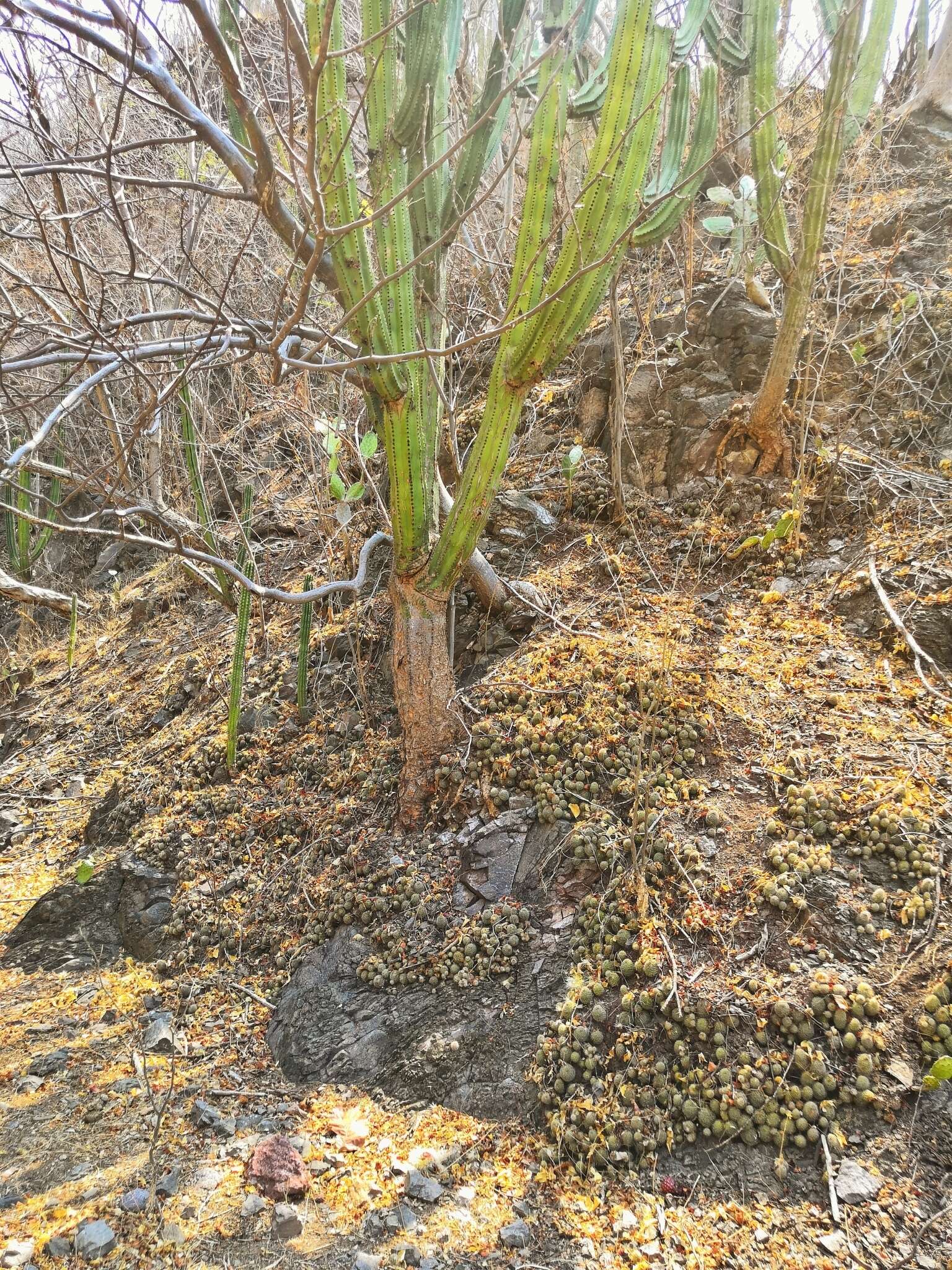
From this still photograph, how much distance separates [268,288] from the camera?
632 centimetres

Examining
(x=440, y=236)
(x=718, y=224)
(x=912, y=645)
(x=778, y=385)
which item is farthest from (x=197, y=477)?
(x=912, y=645)

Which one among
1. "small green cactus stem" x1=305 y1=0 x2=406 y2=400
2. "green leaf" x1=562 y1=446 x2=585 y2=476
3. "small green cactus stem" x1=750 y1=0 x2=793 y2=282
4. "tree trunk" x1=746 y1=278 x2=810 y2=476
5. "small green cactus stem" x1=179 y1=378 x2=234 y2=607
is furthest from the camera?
"small green cactus stem" x1=179 y1=378 x2=234 y2=607

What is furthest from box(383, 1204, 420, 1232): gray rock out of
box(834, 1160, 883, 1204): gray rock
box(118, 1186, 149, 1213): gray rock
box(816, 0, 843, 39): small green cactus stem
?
box(816, 0, 843, 39): small green cactus stem

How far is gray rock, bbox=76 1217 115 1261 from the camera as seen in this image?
1812mm

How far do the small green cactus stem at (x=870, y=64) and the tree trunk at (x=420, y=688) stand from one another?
9.41ft

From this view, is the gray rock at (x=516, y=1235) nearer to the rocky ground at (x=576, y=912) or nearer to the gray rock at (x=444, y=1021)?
the rocky ground at (x=576, y=912)

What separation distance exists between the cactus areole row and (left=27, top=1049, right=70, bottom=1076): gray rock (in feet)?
Result: 4.82

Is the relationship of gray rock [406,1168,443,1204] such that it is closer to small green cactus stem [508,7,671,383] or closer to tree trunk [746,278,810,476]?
small green cactus stem [508,7,671,383]

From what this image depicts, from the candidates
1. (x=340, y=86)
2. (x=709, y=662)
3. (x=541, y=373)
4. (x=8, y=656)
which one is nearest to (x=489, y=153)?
(x=340, y=86)

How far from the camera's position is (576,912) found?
8.16 feet

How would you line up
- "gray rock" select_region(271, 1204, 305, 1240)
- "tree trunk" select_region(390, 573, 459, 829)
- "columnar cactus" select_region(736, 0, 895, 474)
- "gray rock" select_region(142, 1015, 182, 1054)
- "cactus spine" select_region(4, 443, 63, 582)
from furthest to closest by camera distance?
"cactus spine" select_region(4, 443, 63, 582)
"columnar cactus" select_region(736, 0, 895, 474)
"tree trunk" select_region(390, 573, 459, 829)
"gray rock" select_region(142, 1015, 182, 1054)
"gray rock" select_region(271, 1204, 305, 1240)

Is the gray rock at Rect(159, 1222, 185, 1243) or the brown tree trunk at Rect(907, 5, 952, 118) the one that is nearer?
the gray rock at Rect(159, 1222, 185, 1243)

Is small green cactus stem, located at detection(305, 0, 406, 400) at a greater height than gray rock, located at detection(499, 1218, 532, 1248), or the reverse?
small green cactus stem, located at detection(305, 0, 406, 400)

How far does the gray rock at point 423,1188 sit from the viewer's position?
77.9 inches
